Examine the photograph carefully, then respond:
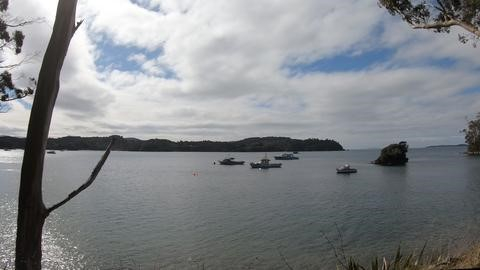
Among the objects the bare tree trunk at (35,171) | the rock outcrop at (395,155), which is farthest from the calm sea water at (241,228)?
the rock outcrop at (395,155)

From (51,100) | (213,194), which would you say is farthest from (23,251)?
(213,194)

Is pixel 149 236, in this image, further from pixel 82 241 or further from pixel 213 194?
pixel 213 194

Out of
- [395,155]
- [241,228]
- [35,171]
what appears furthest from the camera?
[395,155]

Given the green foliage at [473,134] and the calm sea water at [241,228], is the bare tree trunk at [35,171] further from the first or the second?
the green foliage at [473,134]

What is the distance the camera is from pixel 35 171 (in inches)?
153

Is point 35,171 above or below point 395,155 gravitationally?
below

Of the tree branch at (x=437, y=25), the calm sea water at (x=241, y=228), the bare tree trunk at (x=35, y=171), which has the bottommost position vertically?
the calm sea water at (x=241, y=228)

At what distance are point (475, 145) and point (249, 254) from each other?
149 metres

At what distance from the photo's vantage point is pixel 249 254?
73.4ft

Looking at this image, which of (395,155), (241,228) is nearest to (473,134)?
(395,155)

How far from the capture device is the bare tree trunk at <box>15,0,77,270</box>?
386 centimetres

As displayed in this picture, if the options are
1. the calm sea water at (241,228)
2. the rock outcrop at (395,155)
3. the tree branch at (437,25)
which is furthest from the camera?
the rock outcrop at (395,155)

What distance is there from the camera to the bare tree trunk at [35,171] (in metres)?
3.86

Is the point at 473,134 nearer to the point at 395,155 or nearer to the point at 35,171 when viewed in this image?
the point at 395,155
